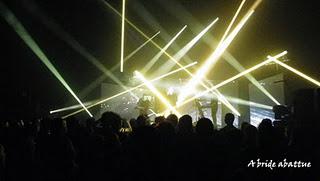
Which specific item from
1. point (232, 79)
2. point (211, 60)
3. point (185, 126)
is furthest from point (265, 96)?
point (185, 126)

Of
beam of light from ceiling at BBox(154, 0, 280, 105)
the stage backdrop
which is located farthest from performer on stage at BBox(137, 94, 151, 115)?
the stage backdrop

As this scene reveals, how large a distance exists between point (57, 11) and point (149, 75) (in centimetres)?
528

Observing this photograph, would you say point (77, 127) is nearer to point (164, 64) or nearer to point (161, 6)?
point (161, 6)

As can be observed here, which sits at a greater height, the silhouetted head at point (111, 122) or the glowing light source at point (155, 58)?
the glowing light source at point (155, 58)

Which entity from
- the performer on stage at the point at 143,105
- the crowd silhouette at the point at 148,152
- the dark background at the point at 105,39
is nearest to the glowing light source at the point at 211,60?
the dark background at the point at 105,39

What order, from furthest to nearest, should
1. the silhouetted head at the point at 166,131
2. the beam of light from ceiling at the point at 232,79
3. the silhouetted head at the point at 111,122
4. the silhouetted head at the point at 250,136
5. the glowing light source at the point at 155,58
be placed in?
the glowing light source at the point at 155,58, the beam of light from ceiling at the point at 232,79, the silhouetted head at the point at 111,122, the silhouetted head at the point at 250,136, the silhouetted head at the point at 166,131

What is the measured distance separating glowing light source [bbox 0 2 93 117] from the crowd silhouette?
346 inches

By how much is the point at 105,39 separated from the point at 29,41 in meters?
3.46

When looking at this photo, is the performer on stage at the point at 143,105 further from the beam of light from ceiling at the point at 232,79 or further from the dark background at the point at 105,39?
the dark background at the point at 105,39

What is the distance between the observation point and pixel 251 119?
1675 cm

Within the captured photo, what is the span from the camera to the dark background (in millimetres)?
12422

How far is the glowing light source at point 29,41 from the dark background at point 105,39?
154 millimetres

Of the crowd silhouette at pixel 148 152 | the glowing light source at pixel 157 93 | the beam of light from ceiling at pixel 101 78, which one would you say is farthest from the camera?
the beam of light from ceiling at pixel 101 78

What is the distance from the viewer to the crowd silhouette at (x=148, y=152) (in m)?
3.96
